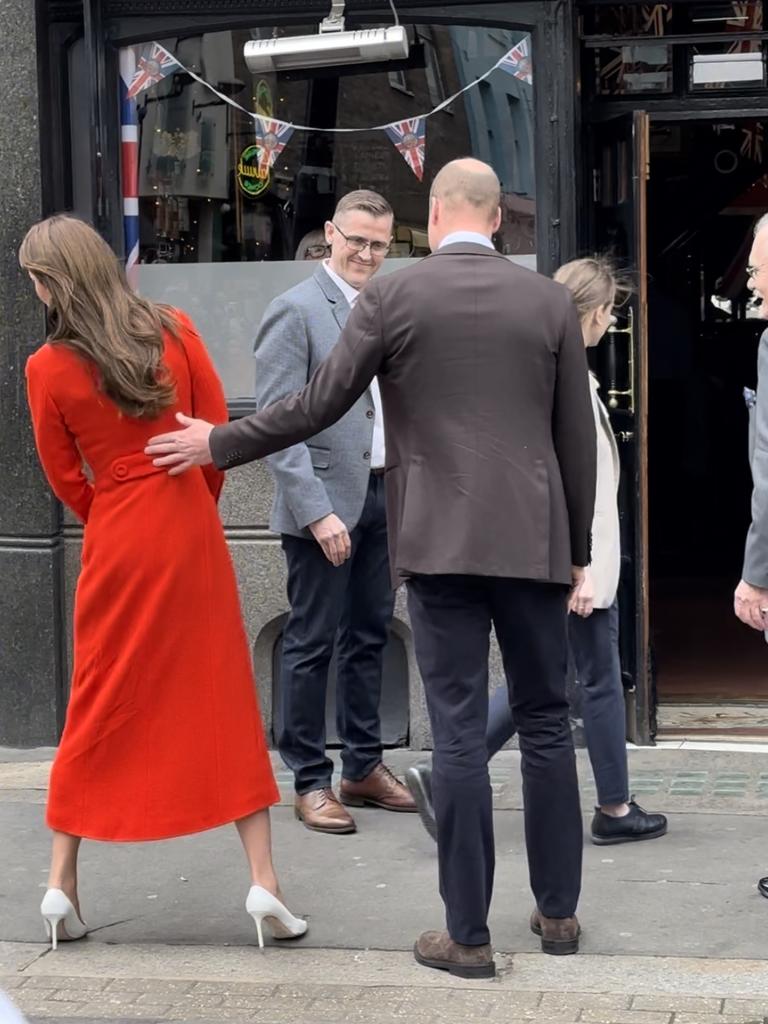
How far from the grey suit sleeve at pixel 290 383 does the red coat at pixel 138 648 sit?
961 mm

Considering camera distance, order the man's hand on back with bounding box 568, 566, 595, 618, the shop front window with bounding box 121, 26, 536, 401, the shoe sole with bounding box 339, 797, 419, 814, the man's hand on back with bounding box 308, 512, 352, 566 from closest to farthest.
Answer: the man's hand on back with bounding box 568, 566, 595, 618 < the man's hand on back with bounding box 308, 512, 352, 566 < the shoe sole with bounding box 339, 797, 419, 814 < the shop front window with bounding box 121, 26, 536, 401

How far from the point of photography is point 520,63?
6883 mm

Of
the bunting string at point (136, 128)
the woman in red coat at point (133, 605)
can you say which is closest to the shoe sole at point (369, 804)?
the woman in red coat at point (133, 605)

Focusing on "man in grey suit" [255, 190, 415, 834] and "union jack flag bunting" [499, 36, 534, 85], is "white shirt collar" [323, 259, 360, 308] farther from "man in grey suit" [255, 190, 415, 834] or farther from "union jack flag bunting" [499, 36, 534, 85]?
"union jack flag bunting" [499, 36, 534, 85]

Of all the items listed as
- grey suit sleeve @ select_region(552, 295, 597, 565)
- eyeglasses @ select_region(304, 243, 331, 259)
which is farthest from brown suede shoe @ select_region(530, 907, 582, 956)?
eyeglasses @ select_region(304, 243, 331, 259)

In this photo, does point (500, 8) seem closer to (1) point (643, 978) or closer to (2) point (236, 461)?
(2) point (236, 461)

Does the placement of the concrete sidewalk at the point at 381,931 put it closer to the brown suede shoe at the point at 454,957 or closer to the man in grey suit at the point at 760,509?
the brown suede shoe at the point at 454,957

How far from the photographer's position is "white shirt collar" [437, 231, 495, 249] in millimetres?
4344

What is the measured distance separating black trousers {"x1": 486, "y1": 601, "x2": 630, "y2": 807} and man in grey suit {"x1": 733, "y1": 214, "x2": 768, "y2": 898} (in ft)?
3.23

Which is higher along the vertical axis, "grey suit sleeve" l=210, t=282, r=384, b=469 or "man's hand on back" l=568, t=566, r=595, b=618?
"grey suit sleeve" l=210, t=282, r=384, b=469

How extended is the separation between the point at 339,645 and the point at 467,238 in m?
2.19

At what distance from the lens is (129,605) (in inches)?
182

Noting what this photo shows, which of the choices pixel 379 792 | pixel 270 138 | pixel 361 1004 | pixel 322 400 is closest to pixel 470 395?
pixel 322 400

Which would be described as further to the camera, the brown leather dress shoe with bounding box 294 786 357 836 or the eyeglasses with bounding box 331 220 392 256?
the brown leather dress shoe with bounding box 294 786 357 836
